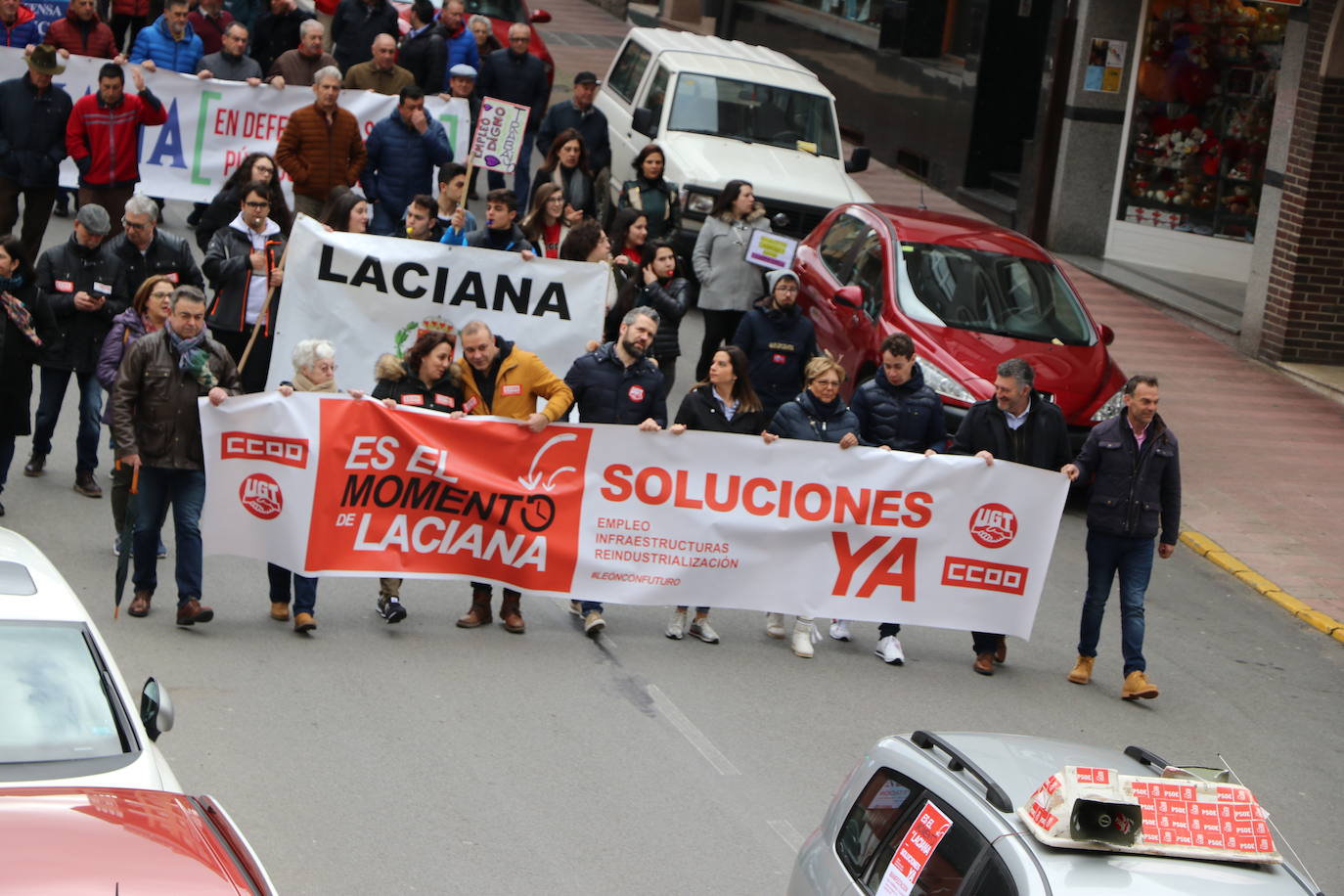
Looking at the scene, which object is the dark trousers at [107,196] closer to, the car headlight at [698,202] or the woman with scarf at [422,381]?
the car headlight at [698,202]

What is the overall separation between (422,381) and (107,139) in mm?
6379

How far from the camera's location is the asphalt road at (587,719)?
8.11 meters

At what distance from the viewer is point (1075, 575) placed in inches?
520

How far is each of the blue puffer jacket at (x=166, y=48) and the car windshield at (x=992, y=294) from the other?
7.97 meters

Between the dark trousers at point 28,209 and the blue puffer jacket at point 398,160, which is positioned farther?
the blue puffer jacket at point 398,160

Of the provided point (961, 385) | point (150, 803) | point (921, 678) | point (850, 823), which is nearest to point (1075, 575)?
point (961, 385)

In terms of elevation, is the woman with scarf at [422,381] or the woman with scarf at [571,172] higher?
the woman with scarf at [571,172]

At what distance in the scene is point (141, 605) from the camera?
10375 millimetres

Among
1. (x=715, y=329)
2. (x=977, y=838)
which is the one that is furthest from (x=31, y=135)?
(x=977, y=838)

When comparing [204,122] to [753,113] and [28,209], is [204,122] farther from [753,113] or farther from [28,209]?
[753,113]

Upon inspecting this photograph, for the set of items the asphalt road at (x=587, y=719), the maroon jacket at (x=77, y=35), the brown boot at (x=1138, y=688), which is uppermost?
the maroon jacket at (x=77, y=35)

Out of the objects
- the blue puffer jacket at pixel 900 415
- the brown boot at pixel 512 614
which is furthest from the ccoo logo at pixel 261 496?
the blue puffer jacket at pixel 900 415

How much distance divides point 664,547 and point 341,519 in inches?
73.6

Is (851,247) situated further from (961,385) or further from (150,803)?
(150,803)
